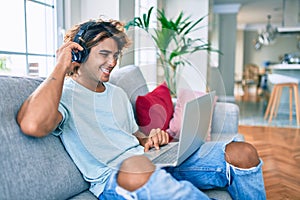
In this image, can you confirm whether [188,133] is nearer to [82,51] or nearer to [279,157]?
[82,51]

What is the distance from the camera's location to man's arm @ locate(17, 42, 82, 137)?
34.3 inches

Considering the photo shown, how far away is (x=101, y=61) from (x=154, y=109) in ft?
1.48

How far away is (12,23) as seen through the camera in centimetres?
180

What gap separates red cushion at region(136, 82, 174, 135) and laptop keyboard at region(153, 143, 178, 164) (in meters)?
0.13

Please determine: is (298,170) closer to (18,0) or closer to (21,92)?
(21,92)

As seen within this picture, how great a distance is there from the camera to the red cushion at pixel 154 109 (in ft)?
3.64

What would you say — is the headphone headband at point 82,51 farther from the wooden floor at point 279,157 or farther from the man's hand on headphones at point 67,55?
the wooden floor at point 279,157

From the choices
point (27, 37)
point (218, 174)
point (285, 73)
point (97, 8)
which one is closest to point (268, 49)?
point (285, 73)

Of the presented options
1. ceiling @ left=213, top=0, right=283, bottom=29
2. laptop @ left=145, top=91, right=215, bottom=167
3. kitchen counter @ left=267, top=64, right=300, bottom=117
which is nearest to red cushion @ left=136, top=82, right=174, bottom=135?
laptop @ left=145, top=91, right=215, bottom=167

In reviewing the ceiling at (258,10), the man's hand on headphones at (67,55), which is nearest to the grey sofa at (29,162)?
the man's hand on headphones at (67,55)

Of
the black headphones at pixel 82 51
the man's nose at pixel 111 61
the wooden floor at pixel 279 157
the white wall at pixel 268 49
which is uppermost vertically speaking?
the white wall at pixel 268 49

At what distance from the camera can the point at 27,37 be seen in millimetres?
1928

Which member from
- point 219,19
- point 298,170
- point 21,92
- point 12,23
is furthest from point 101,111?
point 219,19

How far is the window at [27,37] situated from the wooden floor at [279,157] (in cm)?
174
